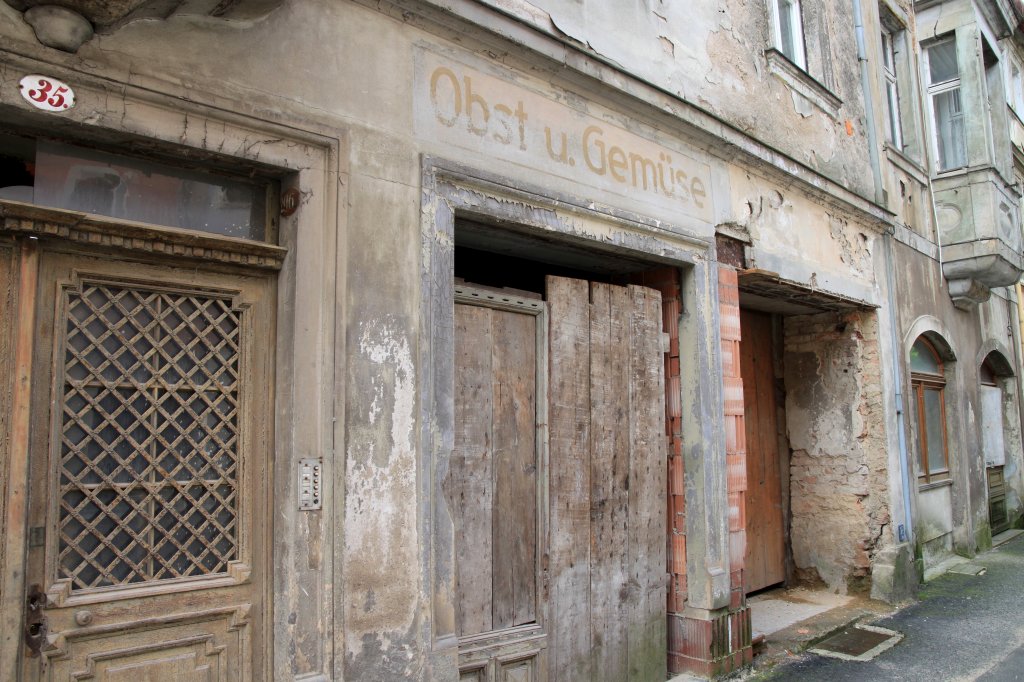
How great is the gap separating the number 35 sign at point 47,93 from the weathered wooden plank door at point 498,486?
6.22ft

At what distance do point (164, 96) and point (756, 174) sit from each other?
4426mm

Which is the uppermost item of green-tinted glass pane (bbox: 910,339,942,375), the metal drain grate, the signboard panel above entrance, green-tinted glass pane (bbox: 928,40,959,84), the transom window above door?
green-tinted glass pane (bbox: 928,40,959,84)

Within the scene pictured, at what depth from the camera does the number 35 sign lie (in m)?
2.44

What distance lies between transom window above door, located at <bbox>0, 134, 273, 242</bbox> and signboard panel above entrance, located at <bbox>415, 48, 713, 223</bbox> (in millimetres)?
892

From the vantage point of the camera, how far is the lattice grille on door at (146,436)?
2.62 meters

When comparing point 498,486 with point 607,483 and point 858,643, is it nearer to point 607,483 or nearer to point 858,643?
point 607,483

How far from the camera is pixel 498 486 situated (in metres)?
3.91

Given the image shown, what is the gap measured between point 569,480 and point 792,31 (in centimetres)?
500

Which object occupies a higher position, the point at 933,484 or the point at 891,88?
the point at 891,88

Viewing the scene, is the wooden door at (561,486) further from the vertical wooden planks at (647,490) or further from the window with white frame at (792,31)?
the window with white frame at (792,31)

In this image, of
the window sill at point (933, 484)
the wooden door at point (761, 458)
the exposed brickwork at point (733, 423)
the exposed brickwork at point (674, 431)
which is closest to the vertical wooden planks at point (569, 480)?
the exposed brickwork at point (674, 431)

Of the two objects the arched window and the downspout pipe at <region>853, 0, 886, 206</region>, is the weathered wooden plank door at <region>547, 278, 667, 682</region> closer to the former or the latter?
the downspout pipe at <region>853, 0, 886, 206</region>

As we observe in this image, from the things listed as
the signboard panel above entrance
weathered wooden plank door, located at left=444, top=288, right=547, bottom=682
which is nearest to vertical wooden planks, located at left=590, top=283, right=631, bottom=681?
weathered wooden plank door, located at left=444, top=288, right=547, bottom=682

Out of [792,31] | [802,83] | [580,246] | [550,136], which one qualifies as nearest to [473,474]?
[580,246]
